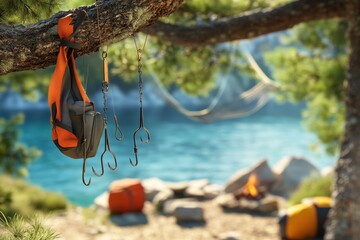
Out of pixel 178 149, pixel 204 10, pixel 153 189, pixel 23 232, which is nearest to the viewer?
pixel 23 232

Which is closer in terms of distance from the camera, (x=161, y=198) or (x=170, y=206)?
(x=170, y=206)

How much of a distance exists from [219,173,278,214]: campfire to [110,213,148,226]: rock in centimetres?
99

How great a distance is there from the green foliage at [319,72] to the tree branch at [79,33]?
4682mm

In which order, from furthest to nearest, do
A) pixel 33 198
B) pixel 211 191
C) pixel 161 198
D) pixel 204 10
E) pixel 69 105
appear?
pixel 211 191
pixel 33 198
pixel 161 198
pixel 204 10
pixel 69 105

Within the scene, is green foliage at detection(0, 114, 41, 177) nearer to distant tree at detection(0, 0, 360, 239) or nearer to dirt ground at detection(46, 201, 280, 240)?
dirt ground at detection(46, 201, 280, 240)

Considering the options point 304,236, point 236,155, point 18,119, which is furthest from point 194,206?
point 236,155

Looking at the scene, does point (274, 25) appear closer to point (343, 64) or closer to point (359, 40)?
point (359, 40)

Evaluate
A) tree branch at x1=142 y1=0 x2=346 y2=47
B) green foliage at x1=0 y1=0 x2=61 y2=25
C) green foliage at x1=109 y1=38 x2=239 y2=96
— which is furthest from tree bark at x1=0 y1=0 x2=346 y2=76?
green foliage at x1=109 y1=38 x2=239 y2=96

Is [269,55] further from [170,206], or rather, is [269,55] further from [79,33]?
[79,33]

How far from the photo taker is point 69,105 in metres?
1.71

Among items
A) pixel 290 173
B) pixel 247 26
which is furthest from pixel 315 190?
pixel 247 26

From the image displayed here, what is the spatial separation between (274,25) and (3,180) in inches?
194

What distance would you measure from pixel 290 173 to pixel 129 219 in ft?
9.82

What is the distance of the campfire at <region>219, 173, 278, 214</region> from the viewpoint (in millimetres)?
6418
